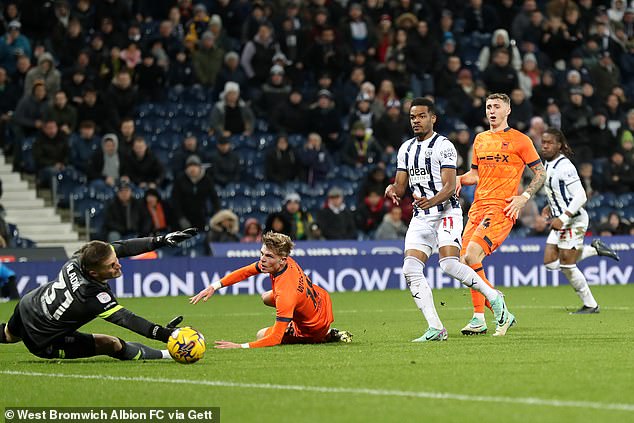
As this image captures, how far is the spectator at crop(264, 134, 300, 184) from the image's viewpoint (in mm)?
24219

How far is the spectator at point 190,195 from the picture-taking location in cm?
2275

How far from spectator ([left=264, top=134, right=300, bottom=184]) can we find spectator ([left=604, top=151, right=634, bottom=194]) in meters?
7.23

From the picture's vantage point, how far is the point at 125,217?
2217cm

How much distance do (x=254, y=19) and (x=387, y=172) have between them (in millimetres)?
4894

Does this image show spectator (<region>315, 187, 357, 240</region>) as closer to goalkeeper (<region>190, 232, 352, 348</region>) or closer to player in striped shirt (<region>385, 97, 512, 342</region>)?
player in striped shirt (<region>385, 97, 512, 342</region>)

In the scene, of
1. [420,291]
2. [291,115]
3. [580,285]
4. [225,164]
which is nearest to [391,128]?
[291,115]

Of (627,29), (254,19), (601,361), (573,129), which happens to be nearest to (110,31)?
(254,19)

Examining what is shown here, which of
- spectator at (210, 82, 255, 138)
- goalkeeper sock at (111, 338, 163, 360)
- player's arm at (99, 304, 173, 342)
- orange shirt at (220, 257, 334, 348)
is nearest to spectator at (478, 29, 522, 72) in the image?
spectator at (210, 82, 255, 138)

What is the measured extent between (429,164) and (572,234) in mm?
5006

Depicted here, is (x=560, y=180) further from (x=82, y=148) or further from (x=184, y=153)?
(x=82, y=148)

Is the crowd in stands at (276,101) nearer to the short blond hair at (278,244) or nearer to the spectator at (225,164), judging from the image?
the spectator at (225,164)

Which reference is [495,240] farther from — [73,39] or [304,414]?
[73,39]

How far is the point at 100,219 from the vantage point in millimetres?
23219

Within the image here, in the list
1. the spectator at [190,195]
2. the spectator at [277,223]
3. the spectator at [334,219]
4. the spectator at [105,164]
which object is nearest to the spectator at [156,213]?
the spectator at [190,195]
